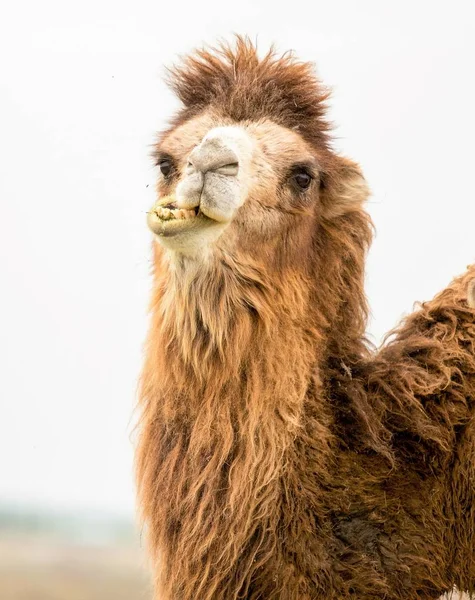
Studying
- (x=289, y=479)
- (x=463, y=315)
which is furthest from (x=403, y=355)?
(x=289, y=479)

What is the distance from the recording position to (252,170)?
565 centimetres

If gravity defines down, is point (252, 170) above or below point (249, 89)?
below

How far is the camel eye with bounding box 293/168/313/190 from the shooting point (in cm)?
585

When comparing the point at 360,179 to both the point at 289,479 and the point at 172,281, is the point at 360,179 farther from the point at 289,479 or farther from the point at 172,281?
the point at 289,479

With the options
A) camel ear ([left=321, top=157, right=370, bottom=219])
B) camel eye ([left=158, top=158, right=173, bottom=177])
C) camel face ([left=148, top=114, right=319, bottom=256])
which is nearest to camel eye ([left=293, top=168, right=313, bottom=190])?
camel face ([left=148, top=114, right=319, bottom=256])

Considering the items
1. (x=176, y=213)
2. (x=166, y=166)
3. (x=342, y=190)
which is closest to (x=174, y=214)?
(x=176, y=213)

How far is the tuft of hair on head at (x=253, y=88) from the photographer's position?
602cm

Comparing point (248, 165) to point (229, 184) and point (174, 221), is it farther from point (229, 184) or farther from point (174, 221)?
point (174, 221)

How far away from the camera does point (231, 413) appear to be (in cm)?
548

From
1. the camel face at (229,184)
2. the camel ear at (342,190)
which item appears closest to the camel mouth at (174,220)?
the camel face at (229,184)

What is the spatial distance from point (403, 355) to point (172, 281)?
127cm

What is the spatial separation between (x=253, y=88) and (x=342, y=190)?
75cm

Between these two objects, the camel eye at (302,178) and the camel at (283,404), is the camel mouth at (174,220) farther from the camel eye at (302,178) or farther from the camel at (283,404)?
the camel eye at (302,178)

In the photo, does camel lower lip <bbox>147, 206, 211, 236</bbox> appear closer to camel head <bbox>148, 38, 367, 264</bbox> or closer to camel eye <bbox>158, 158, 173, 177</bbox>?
camel head <bbox>148, 38, 367, 264</bbox>
